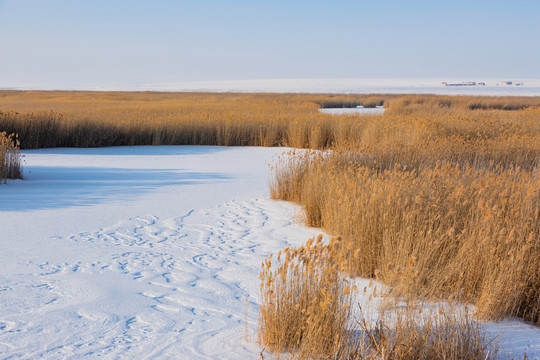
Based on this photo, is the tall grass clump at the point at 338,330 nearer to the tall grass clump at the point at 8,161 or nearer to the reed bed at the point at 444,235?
the reed bed at the point at 444,235

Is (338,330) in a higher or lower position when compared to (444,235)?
lower

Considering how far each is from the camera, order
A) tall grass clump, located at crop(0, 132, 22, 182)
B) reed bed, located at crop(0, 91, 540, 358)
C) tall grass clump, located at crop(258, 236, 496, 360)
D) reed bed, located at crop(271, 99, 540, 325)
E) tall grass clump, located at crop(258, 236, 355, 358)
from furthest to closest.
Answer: tall grass clump, located at crop(0, 132, 22, 182), reed bed, located at crop(271, 99, 540, 325), reed bed, located at crop(0, 91, 540, 358), tall grass clump, located at crop(258, 236, 355, 358), tall grass clump, located at crop(258, 236, 496, 360)

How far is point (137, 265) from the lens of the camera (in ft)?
15.6

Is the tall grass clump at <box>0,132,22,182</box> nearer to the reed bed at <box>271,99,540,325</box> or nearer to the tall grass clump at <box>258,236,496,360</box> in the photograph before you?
the reed bed at <box>271,99,540,325</box>

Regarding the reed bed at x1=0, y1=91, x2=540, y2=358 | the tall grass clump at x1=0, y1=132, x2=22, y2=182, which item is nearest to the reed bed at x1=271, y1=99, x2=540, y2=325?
the reed bed at x1=0, y1=91, x2=540, y2=358

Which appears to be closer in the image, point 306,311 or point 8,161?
point 306,311

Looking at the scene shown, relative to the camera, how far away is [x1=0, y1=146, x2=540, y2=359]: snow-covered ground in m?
3.27

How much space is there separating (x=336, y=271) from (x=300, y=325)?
38 cm

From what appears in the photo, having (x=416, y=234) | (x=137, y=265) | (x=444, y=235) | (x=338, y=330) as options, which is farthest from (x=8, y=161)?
(x=338, y=330)

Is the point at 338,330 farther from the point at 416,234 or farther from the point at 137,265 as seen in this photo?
the point at 137,265

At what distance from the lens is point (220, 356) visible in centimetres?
308

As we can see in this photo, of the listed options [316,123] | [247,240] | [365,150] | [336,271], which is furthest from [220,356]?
[316,123]

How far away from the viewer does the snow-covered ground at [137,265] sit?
3266 mm

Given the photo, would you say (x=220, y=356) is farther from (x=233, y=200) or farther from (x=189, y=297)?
(x=233, y=200)
